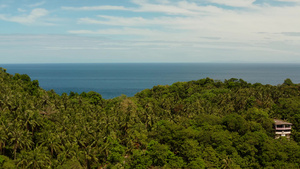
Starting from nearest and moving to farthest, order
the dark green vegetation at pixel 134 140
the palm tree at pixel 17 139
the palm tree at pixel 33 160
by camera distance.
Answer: the palm tree at pixel 33 160
the palm tree at pixel 17 139
the dark green vegetation at pixel 134 140

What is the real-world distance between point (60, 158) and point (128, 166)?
1319 cm

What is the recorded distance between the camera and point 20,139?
1908 inches

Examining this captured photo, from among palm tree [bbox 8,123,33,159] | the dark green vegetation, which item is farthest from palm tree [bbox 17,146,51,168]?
palm tree [bbox 8,123,33,159]

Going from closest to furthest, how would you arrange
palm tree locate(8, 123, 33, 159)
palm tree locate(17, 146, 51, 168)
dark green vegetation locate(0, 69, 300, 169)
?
palm tree locate(17, 146, 51, 168) → palm tree locate(8, 123, 33, 159) → dark green vegetation locate(0, 69, 300, 169)

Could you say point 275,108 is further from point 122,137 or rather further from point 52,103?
point 52,103

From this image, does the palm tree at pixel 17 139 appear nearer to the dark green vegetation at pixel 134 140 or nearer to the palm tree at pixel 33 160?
the dark green vegetation at pixel 134 140

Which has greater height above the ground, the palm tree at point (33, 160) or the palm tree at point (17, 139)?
the palm tree at point (17, 139)

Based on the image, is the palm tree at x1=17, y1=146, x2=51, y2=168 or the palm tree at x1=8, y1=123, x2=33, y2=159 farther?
the palm tree at x1=8, y1=123, x2=33, y2=159

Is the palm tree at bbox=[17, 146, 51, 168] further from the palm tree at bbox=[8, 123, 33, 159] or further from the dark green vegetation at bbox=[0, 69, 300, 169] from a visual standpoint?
the palm tree at bbox=[8, 123, 33, 159]

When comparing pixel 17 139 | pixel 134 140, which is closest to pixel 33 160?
pixel 17 139

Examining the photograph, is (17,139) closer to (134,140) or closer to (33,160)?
(33,160)

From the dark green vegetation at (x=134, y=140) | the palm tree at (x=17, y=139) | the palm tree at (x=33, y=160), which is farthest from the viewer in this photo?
the dark green vegetation at (x=134, y=140)

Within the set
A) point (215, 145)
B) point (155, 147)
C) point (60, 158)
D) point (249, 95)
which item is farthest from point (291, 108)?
point (60, 158)

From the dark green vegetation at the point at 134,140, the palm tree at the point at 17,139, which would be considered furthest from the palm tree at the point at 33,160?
the palm tree at the point at 17,139
